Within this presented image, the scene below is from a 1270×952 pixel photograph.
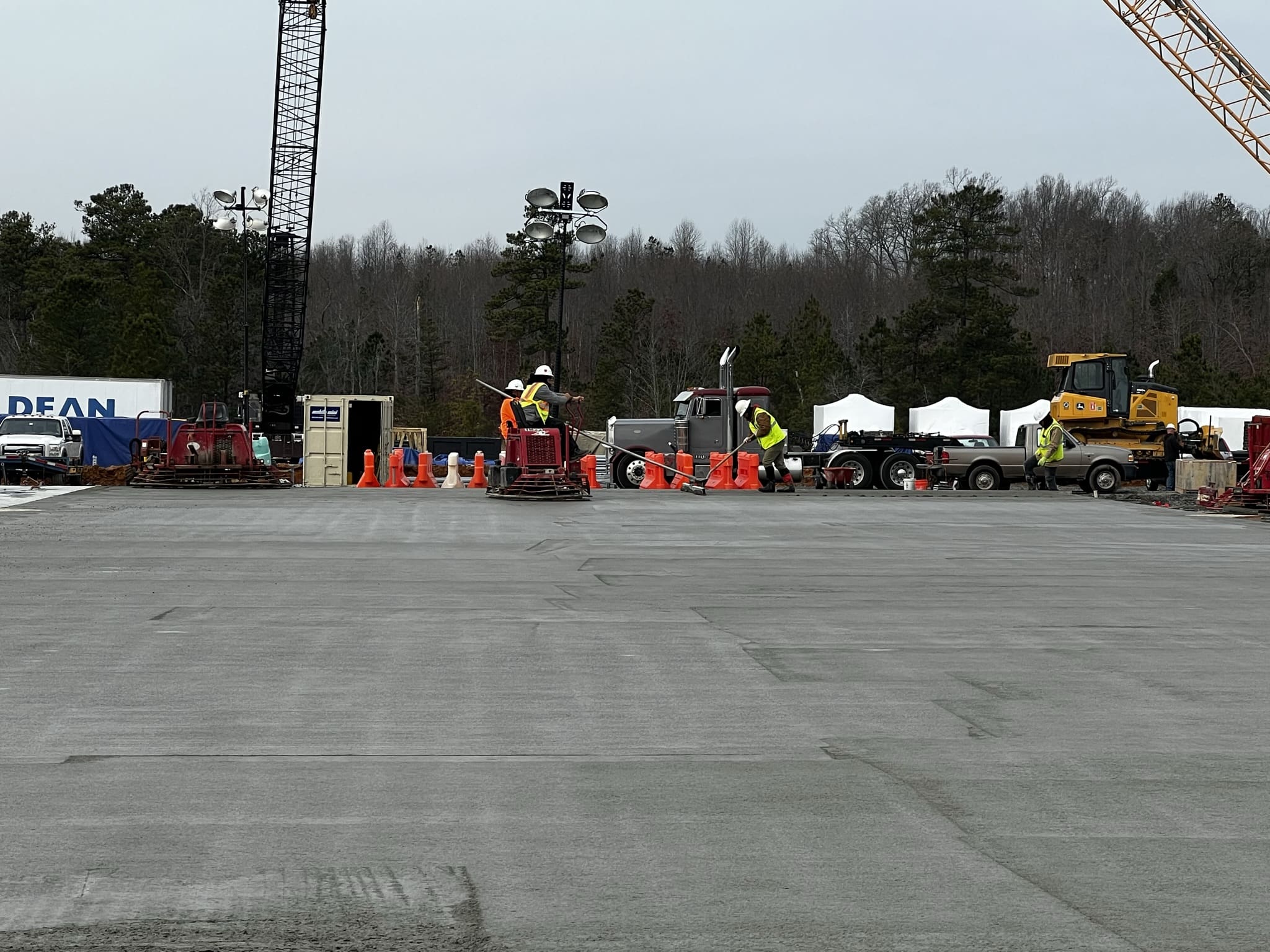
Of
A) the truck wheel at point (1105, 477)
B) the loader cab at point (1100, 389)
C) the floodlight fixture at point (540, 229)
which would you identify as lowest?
the truck wheel at point (1105, 477)

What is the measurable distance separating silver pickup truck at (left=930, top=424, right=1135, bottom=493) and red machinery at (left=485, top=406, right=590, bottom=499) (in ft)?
41.9

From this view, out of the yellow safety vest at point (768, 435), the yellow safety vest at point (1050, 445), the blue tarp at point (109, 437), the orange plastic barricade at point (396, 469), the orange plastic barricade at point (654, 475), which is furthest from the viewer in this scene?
the blue tarp at point (109, 437)

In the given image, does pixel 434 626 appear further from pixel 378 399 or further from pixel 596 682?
pixel 378 399

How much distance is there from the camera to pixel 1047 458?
3662cm

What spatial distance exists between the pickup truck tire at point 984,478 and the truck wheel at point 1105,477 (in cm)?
227

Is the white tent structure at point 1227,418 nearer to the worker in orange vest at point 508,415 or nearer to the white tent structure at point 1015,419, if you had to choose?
the white tent structure at point 1015,419

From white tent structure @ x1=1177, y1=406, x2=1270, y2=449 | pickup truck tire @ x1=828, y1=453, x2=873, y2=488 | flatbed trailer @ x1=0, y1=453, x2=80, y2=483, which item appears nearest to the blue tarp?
flatbed trailer @ x1=0, y1=453, x2=80, y2=483

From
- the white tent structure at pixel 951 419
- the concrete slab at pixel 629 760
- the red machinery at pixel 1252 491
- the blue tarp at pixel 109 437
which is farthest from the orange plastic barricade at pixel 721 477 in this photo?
the blue tarp at pixel 109 437

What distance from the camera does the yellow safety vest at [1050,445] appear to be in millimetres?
36375

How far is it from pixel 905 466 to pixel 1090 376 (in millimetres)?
7655

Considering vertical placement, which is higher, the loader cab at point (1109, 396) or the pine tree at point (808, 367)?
the pine tree at point (808, 367)

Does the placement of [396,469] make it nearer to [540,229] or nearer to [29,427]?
[540,229]

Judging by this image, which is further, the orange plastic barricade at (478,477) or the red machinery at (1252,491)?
the orange plastic barricade at (478,477)

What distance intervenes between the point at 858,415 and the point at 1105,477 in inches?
759
